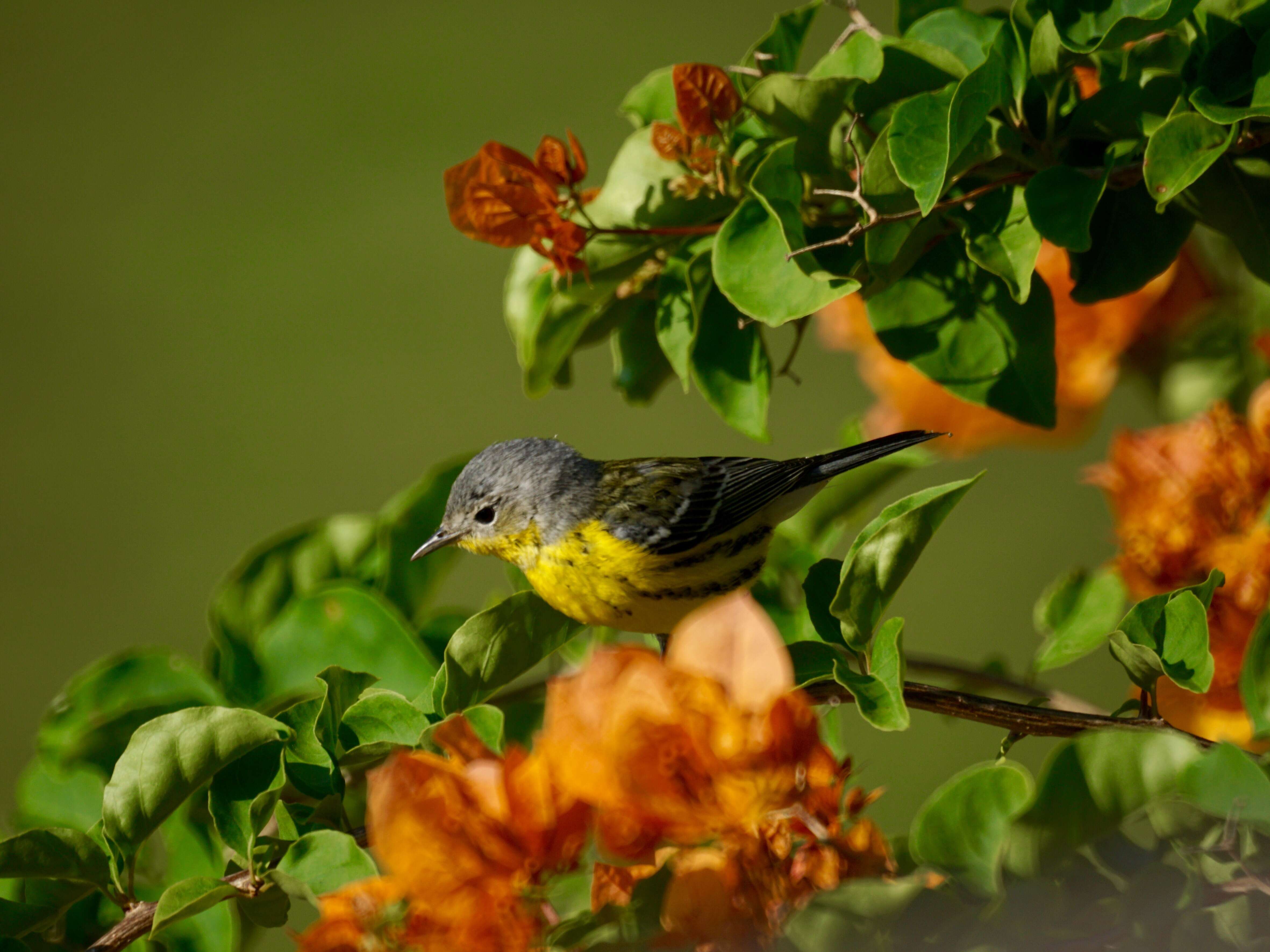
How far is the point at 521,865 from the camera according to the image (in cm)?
25

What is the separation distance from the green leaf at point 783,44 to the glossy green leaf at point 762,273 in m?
0.07

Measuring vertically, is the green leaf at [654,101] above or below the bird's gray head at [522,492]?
above

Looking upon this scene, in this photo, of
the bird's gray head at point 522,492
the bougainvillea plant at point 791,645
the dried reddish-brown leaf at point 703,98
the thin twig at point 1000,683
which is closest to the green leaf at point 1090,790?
the bougainvillea plant at point 791,645

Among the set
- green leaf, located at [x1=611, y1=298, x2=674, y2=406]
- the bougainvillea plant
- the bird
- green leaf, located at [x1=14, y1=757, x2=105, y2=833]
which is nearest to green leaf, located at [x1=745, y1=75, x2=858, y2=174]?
the bougainvillea plant

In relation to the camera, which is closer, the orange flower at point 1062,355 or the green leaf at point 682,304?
the green leaf at point 682,304

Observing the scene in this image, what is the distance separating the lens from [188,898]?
0.27 meters

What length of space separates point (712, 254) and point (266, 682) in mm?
232

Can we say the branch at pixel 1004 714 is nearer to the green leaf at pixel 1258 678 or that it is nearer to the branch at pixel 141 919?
the green leaf at pixel 1258 678

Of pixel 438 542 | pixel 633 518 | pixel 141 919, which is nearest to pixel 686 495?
pixel 633 518

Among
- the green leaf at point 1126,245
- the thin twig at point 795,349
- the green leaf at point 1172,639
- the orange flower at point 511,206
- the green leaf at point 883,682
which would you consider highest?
the orange flower at point 511,206

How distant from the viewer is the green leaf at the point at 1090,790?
22 cm

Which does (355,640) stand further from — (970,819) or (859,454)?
(859,454)

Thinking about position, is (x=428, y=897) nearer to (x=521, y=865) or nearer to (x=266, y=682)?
(x=521, y=865)

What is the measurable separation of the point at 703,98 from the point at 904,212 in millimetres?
83
